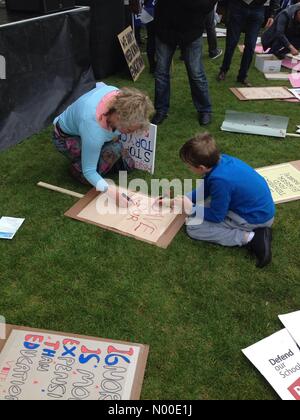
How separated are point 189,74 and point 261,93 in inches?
50.5

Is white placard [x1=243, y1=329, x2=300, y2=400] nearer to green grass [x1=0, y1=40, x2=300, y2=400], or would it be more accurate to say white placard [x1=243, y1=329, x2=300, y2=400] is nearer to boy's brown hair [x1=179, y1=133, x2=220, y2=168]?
green grass [x1=0, y1=40, x2=300, y2=400]

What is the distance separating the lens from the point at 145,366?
1621mm

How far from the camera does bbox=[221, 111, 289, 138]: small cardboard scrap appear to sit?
346 cm

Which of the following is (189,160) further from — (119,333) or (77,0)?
(77,0)

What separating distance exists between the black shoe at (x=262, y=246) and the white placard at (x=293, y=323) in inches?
13.1

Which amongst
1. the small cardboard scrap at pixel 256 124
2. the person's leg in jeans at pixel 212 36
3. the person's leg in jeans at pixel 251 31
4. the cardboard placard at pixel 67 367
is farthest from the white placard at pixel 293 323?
the person's leg in jeans at pixel 212 36

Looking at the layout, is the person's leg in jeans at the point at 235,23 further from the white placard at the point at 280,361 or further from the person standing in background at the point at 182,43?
the white placard at the point at 280,361

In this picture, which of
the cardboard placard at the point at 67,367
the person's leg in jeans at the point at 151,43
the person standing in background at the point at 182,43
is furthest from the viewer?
the person's leg in jeans at the point at 151,43

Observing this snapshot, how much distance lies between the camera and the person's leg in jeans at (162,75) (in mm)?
3364

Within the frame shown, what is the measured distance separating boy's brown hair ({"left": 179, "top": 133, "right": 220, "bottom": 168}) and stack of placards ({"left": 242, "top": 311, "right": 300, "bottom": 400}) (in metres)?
0.85

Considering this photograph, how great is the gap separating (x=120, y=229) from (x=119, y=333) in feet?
2.41

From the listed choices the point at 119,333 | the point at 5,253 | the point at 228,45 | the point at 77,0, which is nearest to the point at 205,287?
the point at 119,333

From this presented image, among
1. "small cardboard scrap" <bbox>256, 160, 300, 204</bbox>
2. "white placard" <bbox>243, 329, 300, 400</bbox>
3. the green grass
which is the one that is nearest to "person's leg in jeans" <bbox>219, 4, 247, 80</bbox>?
"small cardboard scrap" <bbox>256, 160, 300, 204</bbox>
